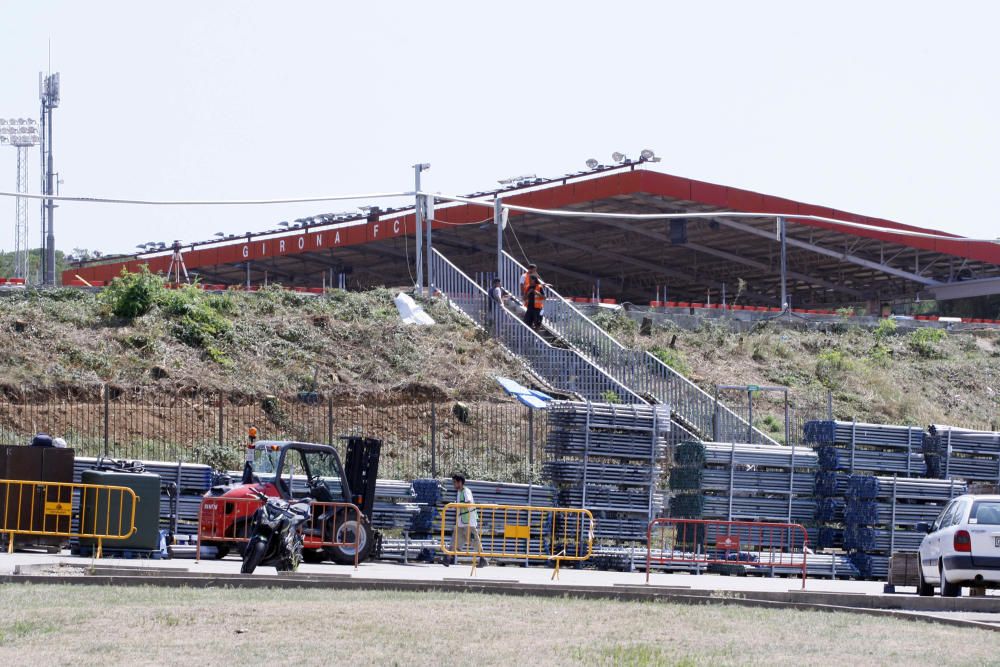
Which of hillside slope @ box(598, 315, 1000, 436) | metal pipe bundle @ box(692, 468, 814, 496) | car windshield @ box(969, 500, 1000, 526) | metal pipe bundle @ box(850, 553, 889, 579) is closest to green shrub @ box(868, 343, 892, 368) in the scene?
hillside slope @ box(598, 315, 1000, 436)

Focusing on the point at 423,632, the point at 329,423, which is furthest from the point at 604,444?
the point at 423,632

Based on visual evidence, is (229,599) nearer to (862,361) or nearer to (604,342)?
(604,342)

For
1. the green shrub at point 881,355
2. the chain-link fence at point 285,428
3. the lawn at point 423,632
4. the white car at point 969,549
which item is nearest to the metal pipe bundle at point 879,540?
the white car at point 969,549

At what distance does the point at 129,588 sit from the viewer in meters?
14.4

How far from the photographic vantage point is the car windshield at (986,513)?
18297 mm

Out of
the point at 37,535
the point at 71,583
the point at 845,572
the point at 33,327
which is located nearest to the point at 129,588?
the point at 71,583

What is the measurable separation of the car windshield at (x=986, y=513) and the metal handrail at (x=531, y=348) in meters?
13.7

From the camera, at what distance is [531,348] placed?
3538 centimetres

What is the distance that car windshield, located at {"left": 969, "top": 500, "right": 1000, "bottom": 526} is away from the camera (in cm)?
1830

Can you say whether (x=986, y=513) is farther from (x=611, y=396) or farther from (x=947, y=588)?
(x=611, y=396)

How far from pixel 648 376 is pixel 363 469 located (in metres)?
12.4

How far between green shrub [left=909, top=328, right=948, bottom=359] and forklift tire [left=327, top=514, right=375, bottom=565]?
26.2 meters

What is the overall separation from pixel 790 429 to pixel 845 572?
9034 millimetres

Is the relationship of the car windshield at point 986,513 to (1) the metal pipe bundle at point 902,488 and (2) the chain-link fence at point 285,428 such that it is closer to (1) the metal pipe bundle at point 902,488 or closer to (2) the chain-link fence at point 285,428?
(1) the metal pipe bundle at point 902,488
